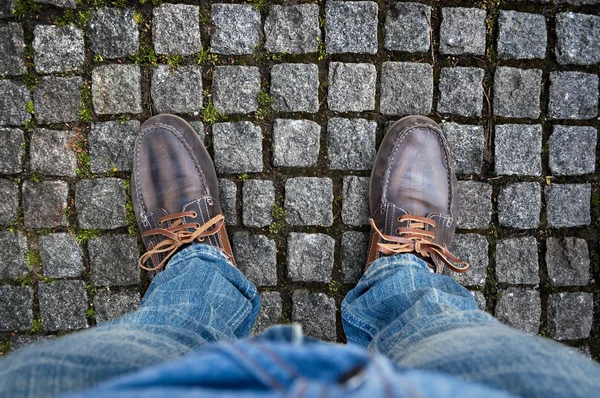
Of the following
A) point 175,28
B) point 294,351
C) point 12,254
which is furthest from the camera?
point 12,254

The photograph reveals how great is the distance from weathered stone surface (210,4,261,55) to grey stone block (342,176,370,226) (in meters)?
0.74

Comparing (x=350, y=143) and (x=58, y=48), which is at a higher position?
(x=58, y=48)

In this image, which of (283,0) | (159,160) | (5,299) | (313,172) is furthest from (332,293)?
(5,299)

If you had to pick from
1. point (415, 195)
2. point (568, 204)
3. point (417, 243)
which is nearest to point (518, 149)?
point (568, 204)

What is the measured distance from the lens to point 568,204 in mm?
2002

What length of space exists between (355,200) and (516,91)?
0.88m

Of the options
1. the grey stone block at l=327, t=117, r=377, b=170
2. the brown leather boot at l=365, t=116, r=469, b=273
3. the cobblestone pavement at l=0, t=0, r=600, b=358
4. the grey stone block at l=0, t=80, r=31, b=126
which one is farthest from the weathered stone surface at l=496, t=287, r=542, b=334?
the grey stone block at l=0, t=80, r=31, b=126

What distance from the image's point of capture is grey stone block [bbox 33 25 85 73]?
6.14 feet

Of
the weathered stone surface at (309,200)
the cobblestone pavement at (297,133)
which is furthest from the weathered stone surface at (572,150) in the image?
the weathered stone surface at (309,200)

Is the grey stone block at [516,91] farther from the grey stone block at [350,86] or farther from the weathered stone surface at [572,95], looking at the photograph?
the grey stone block at [350,86]

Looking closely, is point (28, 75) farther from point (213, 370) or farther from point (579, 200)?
point (579, 200)

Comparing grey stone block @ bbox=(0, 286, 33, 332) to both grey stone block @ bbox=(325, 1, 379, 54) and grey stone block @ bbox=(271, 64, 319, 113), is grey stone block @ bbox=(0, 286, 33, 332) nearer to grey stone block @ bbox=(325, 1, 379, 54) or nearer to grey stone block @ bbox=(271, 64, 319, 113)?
grey stone block @ bbox=(271, 64, 319, 113)

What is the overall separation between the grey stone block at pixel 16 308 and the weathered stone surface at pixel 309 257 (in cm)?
122

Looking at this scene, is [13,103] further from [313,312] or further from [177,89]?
[313,312]
